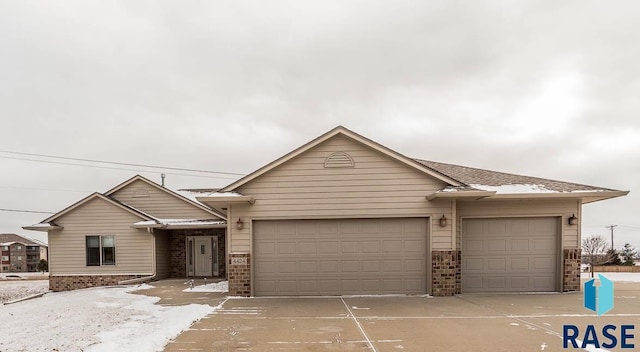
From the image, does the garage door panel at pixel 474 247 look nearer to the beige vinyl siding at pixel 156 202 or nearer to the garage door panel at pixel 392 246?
the garage door panel at pixel 392 246

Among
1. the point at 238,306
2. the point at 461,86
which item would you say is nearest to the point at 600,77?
the point at 461,86

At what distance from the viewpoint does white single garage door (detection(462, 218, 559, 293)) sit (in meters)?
10.0

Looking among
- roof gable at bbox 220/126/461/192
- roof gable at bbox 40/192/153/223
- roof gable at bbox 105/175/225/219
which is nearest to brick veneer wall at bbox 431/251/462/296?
roof gable at bbox 220/126/461/192

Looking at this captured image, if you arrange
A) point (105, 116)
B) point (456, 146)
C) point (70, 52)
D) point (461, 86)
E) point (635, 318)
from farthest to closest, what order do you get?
point (456, 146) < point (105, 116) < point (461, 86) < point (70, 52) < point (635, 318)

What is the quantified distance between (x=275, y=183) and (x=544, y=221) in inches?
319

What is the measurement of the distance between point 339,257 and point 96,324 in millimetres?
5867

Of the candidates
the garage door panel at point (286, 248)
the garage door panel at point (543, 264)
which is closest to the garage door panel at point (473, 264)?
the garage door panel at point (543, 264)

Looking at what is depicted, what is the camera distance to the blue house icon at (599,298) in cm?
785

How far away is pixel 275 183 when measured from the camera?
32.0 ft

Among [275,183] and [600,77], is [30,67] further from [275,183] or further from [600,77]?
[600,77]

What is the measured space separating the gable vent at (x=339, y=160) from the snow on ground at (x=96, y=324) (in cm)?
489

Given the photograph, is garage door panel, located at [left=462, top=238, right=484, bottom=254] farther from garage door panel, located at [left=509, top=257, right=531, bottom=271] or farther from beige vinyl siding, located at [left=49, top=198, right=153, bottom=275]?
beige vinyl siding, located at [left=49, top=198, right=153, bottom=275]

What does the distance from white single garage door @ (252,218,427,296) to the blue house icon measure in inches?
150

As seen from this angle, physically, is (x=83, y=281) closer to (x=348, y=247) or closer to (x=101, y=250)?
(x=101, y=250)
